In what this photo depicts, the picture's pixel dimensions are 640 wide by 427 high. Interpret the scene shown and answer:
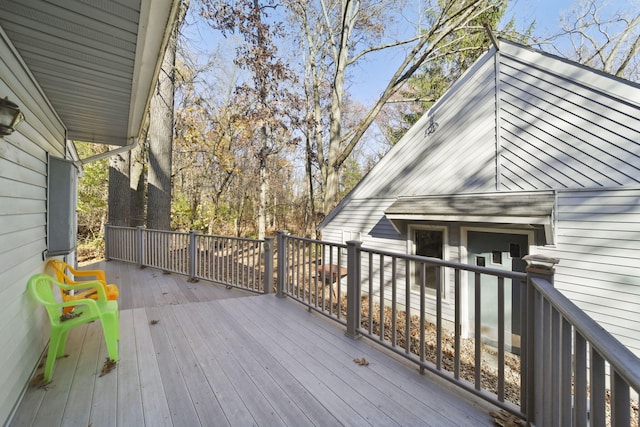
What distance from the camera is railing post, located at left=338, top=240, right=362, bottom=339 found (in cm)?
285

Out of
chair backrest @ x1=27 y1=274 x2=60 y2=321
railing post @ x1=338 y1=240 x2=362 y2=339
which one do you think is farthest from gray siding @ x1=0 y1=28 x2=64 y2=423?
railing post @ x1=338 y1=240 x2=362 y2=339

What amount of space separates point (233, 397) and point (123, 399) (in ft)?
2.57

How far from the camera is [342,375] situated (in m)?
2.23

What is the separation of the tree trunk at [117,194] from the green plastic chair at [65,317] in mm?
6606

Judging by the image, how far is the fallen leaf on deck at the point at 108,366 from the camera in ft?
7.49

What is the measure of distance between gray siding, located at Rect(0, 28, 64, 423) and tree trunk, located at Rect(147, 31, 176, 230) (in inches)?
180

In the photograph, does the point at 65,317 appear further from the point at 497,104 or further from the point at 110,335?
the point at 497,104

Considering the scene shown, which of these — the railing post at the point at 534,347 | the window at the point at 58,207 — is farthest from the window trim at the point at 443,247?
the window at the point at 58,207

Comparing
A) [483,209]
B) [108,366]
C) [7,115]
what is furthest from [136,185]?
[483,209]

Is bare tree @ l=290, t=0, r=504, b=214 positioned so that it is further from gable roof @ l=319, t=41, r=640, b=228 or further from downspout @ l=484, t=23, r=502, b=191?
downspout @ l=484, t=23, r=502, b=191

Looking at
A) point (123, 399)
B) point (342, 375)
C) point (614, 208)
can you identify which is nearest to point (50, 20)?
point (123, 399)

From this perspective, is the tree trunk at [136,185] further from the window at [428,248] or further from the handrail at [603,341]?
the handrail at [603,341]

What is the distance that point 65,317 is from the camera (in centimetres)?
241

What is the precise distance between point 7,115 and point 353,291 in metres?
2.93
